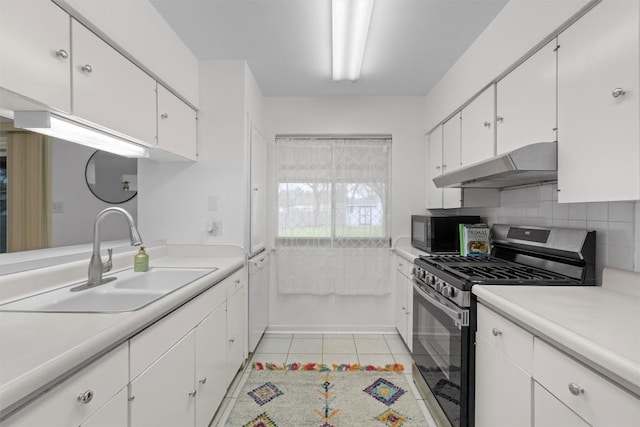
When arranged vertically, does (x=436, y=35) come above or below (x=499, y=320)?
above

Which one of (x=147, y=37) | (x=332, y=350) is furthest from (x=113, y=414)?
(x=332, y=350)

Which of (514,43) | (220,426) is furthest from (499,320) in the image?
(220,426)

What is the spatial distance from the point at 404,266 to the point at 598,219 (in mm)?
1560

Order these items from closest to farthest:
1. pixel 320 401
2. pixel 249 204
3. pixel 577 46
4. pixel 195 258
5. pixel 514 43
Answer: pixel 577 46 → pixel 514 43 → pixel 320 401 → pixel 195 258 → pixel 249 204

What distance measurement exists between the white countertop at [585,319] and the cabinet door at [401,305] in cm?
146

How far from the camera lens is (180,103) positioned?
2.25 metres

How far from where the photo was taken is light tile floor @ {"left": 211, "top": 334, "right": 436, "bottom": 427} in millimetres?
2685

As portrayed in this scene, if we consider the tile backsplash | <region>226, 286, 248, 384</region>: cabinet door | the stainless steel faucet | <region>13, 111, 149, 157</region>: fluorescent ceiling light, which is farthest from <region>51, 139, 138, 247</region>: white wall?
the tile backsplash

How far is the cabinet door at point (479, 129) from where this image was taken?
2033 millimetres

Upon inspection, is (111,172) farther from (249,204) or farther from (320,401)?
(320,401)

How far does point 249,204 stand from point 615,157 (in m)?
2.27

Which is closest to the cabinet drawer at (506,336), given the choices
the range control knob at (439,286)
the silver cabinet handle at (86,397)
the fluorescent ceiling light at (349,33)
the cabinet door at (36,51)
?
the range control knob at (439,286)

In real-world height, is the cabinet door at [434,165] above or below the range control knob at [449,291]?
above

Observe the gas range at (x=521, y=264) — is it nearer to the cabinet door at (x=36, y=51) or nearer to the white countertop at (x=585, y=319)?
the white countertop at (x=585, y=319)
